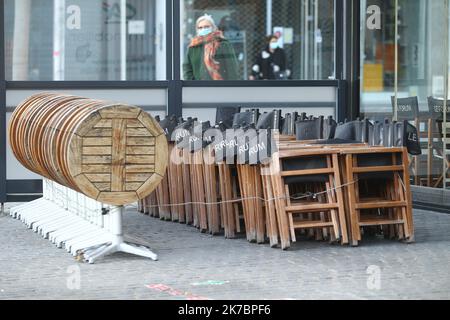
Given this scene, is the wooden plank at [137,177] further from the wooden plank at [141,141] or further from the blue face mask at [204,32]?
the blue face mask at [204,32]

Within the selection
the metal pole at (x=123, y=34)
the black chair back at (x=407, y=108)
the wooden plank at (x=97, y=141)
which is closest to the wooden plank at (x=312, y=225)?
the wooden plank at (x=97, y=141)

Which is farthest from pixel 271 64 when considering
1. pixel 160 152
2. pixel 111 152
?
pixel 111 152

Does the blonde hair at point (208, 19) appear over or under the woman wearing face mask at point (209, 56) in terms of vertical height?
over

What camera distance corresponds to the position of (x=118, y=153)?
29.0ft

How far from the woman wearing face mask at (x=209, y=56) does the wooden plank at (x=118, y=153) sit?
4.00 metres

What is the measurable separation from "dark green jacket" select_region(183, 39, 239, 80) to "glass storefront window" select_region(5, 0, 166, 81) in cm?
31

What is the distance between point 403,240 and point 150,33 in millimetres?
4634

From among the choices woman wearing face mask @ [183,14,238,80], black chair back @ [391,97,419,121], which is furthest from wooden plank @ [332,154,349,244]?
woman wearing face mask @ [183,14,238,80]

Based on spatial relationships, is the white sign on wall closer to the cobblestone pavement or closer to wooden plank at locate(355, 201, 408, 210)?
the cobblestone pavement

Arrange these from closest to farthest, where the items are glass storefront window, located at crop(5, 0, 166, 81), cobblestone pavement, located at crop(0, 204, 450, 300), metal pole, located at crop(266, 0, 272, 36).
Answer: cobblestone pavement, located at crop(0, 204, 450, 300), glass storefront window, located at crop(5, 0, 166, 81), metal pole, located at crop(266, 0, 272, 36)

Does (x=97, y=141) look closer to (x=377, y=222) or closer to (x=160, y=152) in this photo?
(x=160, y=152)

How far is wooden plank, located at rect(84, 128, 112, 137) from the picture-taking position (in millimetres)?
8773

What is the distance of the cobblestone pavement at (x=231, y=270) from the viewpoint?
7.72 metres

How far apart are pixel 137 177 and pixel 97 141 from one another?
1.42 ft
